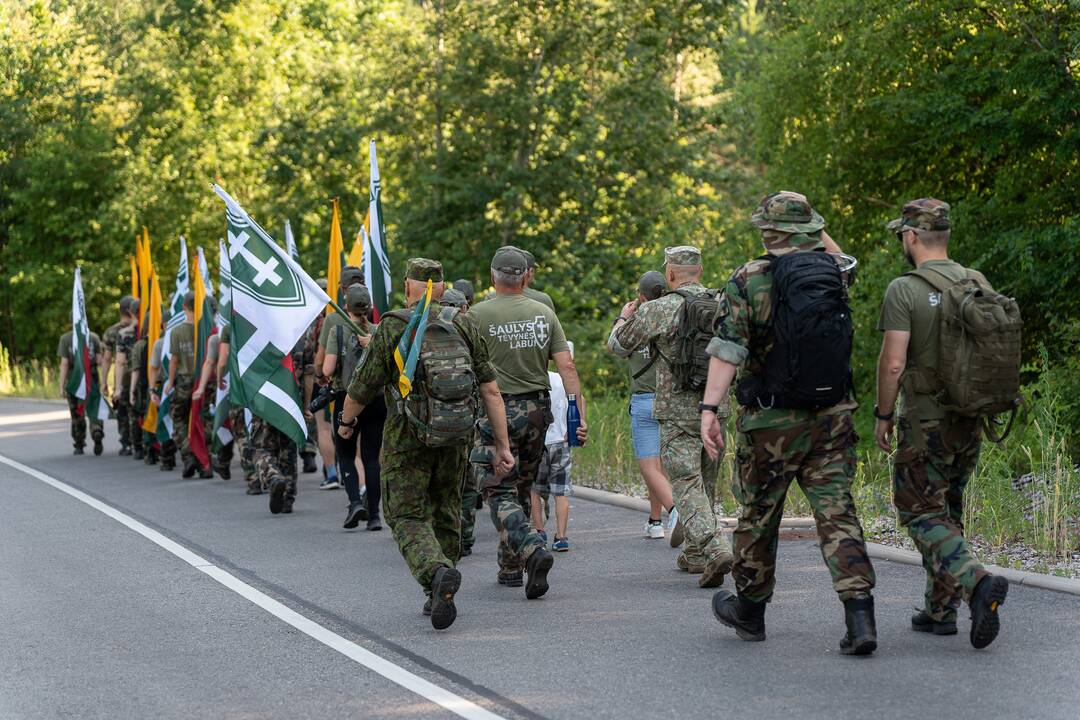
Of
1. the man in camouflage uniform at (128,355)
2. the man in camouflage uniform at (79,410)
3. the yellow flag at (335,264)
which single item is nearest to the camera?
the yellow flag at (335,264)

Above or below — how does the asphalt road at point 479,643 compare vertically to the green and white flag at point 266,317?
below

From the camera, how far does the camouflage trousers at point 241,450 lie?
14.2 metres

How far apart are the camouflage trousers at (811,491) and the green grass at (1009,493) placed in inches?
81.1

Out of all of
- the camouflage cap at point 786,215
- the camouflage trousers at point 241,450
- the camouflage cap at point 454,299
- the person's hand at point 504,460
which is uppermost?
the camouflage cap at point 786,215

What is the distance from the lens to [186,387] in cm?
1570

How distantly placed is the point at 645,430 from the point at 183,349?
724cm

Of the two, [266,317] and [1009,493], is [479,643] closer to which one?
[1009,493]

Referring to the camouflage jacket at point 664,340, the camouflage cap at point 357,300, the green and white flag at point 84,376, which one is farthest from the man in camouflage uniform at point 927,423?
the green and white flag at point 84,376

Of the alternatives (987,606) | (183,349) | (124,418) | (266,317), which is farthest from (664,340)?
(124,418)

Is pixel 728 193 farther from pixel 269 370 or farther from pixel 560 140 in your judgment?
pixel 269 370

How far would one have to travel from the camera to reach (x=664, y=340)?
8875 mm

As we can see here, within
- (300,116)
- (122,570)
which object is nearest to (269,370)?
(122,570)

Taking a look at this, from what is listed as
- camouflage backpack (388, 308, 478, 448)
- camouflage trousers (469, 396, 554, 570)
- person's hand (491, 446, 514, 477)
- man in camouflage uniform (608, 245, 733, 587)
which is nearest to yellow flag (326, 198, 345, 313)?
camouflage trousers (469, 396, 554, 570)

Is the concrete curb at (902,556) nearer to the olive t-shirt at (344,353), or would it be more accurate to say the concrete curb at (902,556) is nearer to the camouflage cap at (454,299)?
the camouflage cap at (454,299)
